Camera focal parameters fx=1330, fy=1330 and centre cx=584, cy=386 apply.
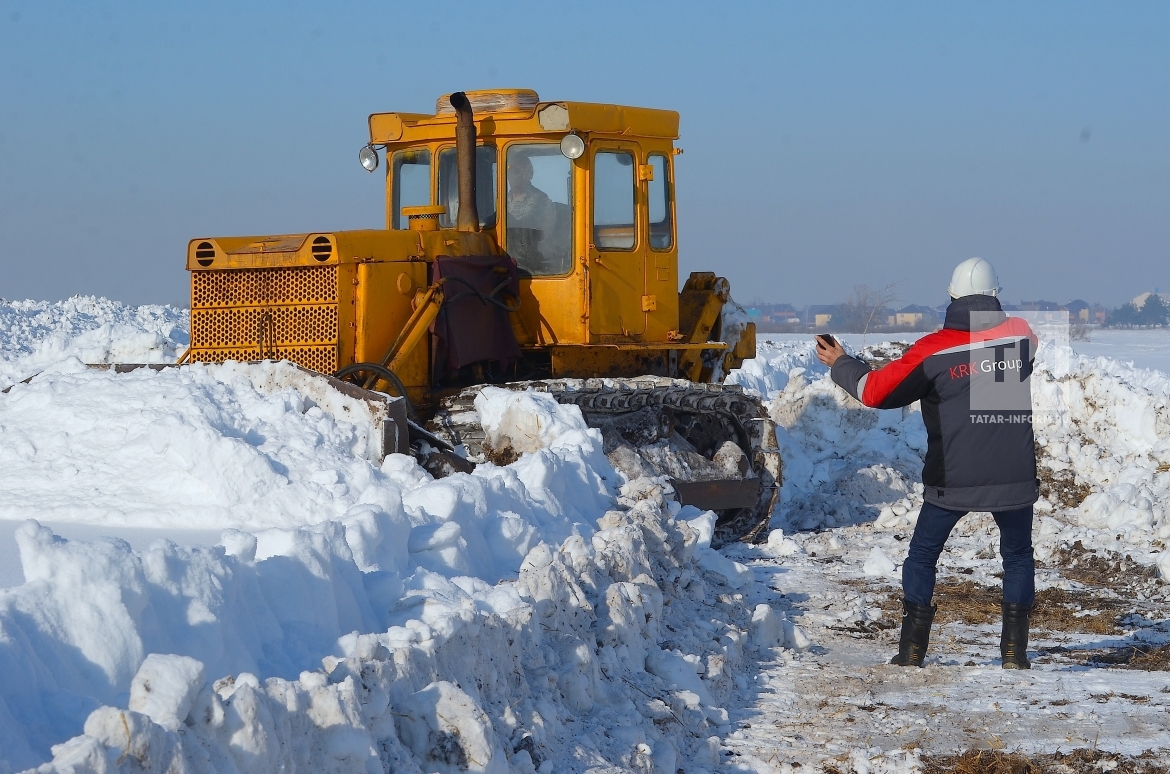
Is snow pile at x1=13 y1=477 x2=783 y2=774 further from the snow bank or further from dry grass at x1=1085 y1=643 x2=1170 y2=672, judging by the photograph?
dry grass at x1=1085 y1=643 x2=1170 y2=672

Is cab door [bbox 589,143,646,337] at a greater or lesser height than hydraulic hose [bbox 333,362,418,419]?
greater

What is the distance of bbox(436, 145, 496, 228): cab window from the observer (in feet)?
32.7

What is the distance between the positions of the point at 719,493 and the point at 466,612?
222 inches

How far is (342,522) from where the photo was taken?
4.94 meters

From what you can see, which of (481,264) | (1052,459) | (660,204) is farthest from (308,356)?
(1052,459)

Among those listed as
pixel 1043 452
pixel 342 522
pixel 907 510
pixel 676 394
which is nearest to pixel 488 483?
pixel 342 522

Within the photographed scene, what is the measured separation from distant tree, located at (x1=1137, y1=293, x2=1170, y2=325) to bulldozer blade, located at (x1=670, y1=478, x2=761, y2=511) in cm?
6318

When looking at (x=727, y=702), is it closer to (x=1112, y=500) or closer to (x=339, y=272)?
(x=339, y=272)

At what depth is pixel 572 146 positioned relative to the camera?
381 inches

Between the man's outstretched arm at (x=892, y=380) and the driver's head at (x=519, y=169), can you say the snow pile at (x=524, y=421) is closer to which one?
the driver's head at (x=519, y=169)

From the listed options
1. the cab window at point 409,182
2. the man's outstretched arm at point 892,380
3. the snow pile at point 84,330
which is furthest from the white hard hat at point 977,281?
the snow pile at point 84,330

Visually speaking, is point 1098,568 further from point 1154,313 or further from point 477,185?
point 1154,313

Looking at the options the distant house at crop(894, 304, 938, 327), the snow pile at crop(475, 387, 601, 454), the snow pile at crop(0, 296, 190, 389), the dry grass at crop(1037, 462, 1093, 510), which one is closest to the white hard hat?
the snow pile at crop(475, 387, 601, 454)

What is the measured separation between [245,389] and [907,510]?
5.87 meters
